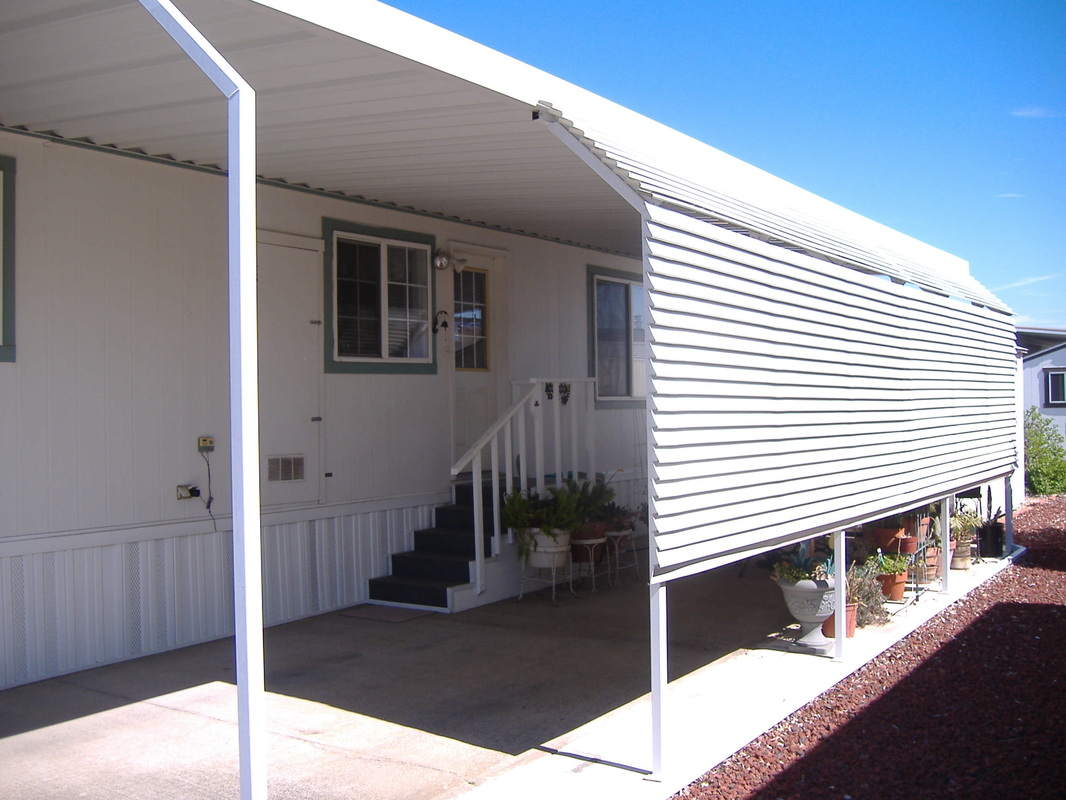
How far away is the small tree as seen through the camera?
58.7 feet

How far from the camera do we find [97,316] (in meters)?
5.56

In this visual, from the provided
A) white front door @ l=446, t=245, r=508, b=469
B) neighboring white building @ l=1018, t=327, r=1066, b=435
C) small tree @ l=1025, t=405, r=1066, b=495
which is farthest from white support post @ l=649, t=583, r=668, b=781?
neighboring white building @ l=1018, t=327, r=1066, b=435

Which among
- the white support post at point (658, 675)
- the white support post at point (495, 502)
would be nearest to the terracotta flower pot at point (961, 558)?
the white support post at point (495, 502)

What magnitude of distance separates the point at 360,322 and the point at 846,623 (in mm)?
3990

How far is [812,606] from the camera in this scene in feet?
19.5

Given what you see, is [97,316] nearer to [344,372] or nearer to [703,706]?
[344,372]

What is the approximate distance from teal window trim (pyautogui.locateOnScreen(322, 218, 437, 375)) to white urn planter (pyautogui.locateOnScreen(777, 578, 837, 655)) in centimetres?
327

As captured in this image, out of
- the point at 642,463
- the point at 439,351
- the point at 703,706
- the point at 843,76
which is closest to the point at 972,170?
the point at 843,76

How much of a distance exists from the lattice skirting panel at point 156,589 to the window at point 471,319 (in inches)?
65.9

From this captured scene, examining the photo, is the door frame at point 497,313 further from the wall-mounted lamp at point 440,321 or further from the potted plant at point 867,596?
the potted plant at point 867,596

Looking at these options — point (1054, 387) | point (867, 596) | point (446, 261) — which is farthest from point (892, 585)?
point (1054, 387)

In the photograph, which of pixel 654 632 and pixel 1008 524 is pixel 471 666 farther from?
pixel 1008 524

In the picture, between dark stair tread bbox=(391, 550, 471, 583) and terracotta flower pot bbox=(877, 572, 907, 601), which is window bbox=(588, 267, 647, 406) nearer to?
dark stair tread bbox=(391, 550, 471, 583)

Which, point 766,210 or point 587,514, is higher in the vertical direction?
point 766,210
